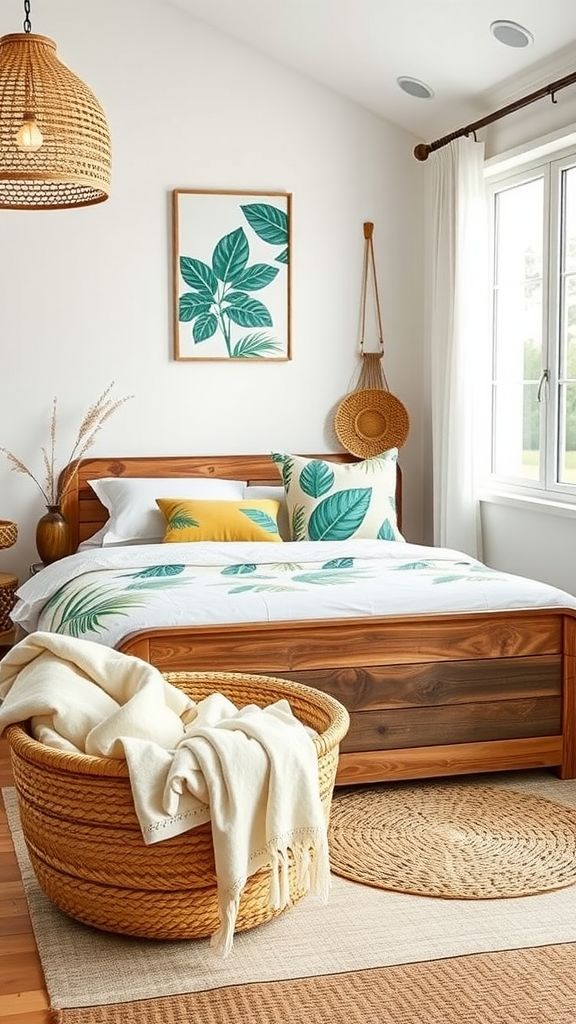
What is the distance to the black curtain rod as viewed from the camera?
13.3 feet

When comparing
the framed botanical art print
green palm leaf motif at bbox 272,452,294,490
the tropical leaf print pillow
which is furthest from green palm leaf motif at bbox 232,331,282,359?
the tropical leaf print pillow

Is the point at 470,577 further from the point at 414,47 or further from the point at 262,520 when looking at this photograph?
the point at 414,47

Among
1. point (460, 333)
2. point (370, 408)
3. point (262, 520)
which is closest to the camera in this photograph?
point (262, 520)

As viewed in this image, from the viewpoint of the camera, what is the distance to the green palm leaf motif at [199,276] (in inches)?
197

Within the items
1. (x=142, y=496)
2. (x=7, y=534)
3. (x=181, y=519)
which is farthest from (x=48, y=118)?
(x=7, y=534)

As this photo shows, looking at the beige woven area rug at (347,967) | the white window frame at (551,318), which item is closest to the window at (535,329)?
the white window frame at (551,318)

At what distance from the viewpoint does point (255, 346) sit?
16.8 feet

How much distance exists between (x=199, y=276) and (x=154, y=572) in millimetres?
1716

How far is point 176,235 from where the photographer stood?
196 inches

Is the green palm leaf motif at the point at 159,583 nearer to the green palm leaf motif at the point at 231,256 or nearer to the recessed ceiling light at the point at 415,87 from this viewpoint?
the green palm leaf motif at the point at 231,256

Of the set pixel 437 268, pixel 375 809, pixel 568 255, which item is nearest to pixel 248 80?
pixel 437 268

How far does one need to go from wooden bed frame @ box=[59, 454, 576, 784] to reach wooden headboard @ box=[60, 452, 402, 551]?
73.9 inches

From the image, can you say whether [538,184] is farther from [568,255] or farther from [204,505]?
[204,505]

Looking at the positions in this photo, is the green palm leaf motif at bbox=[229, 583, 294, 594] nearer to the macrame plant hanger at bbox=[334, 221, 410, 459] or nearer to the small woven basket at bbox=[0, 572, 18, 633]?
the small woven basket at bbox=[0, 572, 18, 633]
